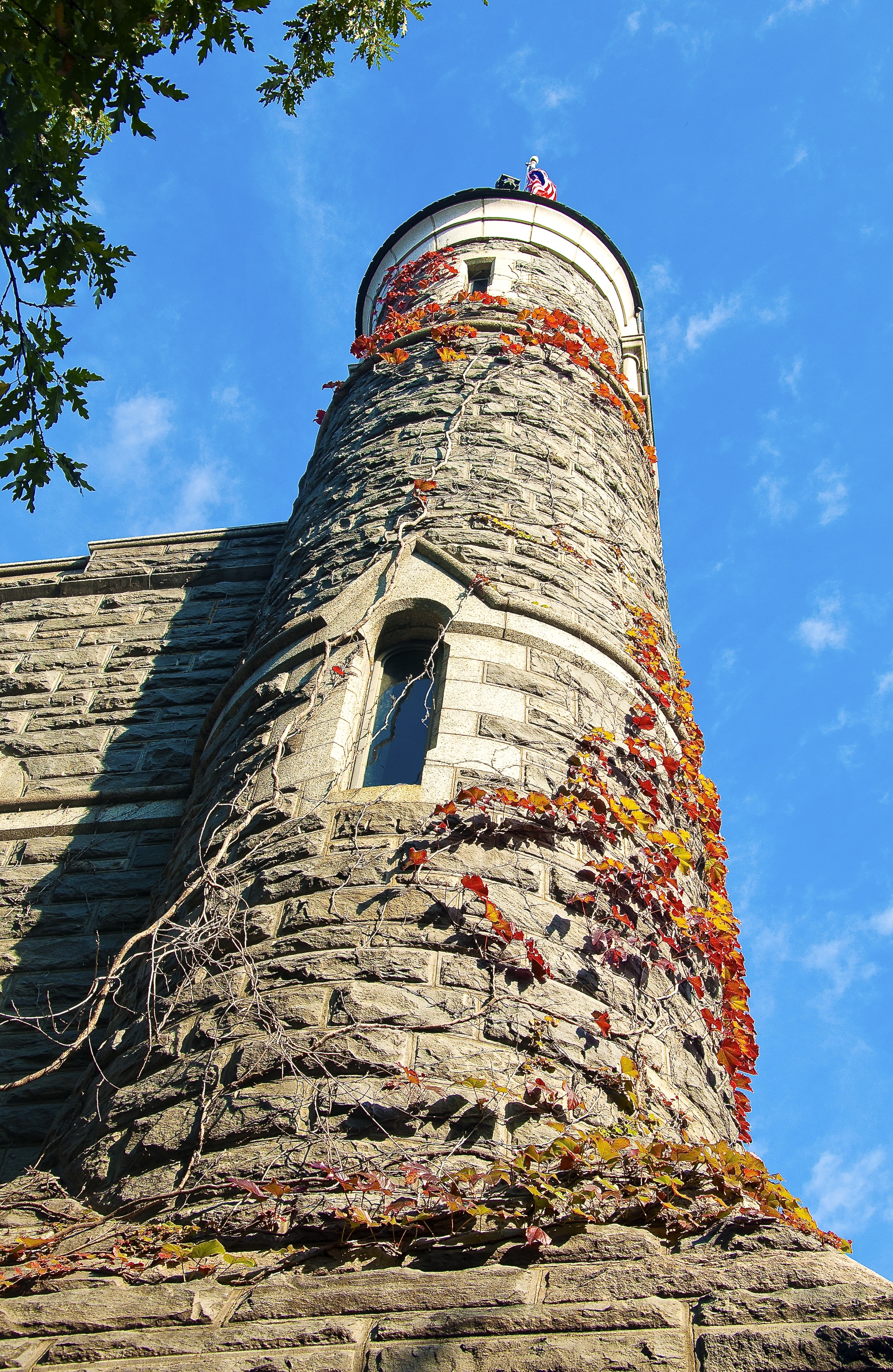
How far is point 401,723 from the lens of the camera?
555 centimetres

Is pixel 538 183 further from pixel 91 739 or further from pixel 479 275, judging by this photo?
pixel 91 739

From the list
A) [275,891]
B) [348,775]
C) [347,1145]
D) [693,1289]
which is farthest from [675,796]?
[693,1289]

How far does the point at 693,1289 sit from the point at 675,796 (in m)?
3.35

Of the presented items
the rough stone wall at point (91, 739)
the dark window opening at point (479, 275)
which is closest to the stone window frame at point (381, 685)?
the rough stone wall at point (91, 739)

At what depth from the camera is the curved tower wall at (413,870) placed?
12.5ft

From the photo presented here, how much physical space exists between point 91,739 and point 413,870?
442cm

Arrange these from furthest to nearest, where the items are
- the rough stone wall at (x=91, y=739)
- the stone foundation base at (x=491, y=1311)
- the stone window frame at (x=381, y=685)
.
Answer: the rough stone wall at (x=91, y=739)
the stone window frame at (x=381, y=685)
the stone foundation base at (x=491, y=1311)

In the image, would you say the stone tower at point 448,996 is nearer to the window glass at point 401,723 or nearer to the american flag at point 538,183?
the window glass at point 401,723

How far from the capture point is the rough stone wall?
6.49m

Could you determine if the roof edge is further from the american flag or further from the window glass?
the window glass

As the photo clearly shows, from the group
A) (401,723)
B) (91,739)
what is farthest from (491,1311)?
(91,739)

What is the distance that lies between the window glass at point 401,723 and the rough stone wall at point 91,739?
1712 millimetres

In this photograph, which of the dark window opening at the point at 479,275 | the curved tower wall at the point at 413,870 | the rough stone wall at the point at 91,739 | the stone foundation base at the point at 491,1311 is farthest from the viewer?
the dark window opening at the point at 479,275

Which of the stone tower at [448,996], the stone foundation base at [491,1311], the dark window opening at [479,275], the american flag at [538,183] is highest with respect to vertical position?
the american flag at [538,183]
